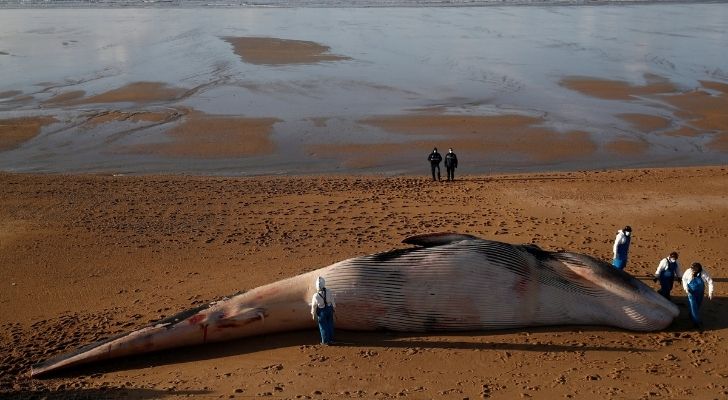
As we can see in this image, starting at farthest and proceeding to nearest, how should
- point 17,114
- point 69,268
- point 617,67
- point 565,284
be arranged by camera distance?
point 617,67, point 17,114, point 69,268, point 565,284

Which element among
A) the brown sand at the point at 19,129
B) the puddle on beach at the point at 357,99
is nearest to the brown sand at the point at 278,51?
the puddle on beach at the point at 357,99

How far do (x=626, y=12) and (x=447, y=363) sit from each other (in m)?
74.7

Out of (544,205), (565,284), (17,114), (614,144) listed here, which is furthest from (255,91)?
(565,284)

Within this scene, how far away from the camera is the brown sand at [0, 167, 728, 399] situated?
26.3 ft

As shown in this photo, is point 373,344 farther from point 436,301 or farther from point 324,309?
point 436,301

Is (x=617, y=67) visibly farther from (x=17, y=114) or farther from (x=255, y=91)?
(x=17, y=114)

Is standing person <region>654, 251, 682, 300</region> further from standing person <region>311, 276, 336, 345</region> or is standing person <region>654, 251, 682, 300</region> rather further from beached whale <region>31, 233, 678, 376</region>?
standing person <region>311, 276, 336, 345</region>

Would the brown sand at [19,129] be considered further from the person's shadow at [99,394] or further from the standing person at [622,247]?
the standing person at [622,247]

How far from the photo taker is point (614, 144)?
24766mm

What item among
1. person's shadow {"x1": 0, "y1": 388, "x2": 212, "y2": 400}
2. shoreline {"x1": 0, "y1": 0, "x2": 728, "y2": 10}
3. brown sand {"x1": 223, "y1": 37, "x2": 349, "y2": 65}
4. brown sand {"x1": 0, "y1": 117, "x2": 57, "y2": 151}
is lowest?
brown sand {"x1": 0, "y1": 117, "x2": 57, "y2": 151}

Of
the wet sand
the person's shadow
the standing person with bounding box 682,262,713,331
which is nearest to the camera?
the person's shadow

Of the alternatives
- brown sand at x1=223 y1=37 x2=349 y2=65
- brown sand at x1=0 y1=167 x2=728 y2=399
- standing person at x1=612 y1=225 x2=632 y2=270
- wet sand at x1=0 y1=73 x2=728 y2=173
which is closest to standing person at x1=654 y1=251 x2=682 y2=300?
brown sand at x1=0 y1=167 x2=728 y2=399

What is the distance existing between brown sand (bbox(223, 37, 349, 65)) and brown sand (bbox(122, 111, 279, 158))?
13.7m

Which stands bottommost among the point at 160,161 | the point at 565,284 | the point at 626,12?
the point at 160,161
